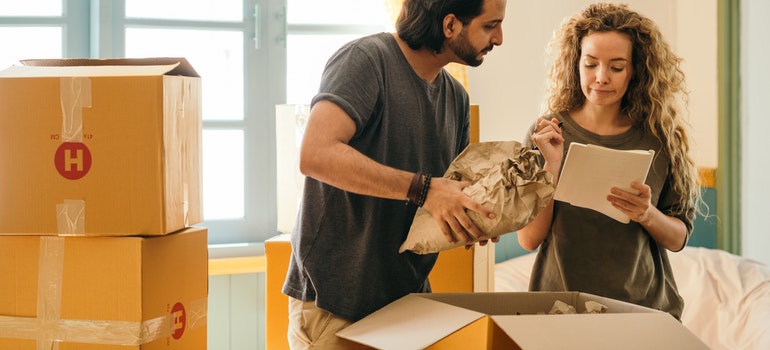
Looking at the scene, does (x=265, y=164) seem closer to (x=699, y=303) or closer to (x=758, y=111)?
(x=699, y=303)

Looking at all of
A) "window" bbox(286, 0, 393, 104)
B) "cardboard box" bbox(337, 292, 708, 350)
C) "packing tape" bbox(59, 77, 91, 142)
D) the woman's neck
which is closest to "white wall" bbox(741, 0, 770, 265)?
"window" bbox(286, 0, 393, 104)

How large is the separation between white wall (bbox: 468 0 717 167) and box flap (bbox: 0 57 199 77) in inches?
80.7

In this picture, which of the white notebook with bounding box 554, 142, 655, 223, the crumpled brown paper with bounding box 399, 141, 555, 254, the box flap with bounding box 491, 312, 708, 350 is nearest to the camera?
the box flap with bounding box 491, 312, 708, 350

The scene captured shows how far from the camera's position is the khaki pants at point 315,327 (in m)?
1.46

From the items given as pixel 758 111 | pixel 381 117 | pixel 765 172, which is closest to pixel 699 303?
pixel 765 172

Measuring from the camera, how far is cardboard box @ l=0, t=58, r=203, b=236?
59.7 inches

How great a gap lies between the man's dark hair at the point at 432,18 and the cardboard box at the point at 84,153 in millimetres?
492

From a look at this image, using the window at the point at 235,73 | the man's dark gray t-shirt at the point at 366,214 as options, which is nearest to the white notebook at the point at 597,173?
the man's dark gray t-shirt at the point at 366,214

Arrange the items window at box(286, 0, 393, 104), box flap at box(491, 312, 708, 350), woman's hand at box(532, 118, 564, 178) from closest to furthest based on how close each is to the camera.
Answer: box flap at box(491, 312, 708, 350), woman's hand at box(532, 118, 564, 178), window at box(286, 0, 393, 104)

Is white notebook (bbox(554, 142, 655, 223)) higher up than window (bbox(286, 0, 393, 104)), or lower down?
lower down

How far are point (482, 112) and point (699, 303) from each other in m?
1.21

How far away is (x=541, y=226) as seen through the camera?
72.8 inches

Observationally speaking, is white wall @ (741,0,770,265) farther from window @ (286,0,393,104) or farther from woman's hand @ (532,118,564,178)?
woman's hand @ (532,118,564,178)

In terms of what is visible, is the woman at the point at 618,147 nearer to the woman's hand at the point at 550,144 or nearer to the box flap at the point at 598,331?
the woman's hand at the point at 550,144
